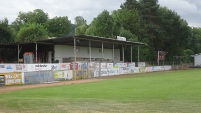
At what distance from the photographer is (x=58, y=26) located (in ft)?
397

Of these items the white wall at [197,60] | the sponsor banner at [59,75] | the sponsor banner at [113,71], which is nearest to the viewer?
the sponsor banner at [59,75]

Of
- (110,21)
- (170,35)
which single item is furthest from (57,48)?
(170,35)

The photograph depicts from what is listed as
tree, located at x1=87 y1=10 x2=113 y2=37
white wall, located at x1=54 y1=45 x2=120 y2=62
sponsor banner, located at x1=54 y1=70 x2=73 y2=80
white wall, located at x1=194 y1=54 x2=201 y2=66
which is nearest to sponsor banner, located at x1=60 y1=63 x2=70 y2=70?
sponsor banner, located at x1=54 y1=70 x2=73 y2=80

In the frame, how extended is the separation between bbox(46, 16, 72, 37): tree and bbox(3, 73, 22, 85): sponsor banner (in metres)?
80.5

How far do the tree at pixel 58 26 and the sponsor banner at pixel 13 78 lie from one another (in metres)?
80.5

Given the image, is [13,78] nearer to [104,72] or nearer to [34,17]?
[104,72]

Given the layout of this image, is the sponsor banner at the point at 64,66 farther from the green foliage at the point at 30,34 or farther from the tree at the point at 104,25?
the green foliage at the point at 30,34

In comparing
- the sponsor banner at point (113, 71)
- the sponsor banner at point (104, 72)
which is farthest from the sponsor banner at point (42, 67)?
the sponsor banner at point (113, 71)

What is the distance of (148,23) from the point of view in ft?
286

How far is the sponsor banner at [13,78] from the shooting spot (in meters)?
35.9

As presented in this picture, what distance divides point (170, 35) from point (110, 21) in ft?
68.0

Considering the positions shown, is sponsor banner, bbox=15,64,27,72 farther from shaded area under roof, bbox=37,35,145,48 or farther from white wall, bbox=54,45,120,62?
white wall, bbox=54,45,120,62

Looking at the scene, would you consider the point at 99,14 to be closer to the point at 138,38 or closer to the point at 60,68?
the point at 138,38

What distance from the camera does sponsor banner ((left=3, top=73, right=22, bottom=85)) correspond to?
35.9 metres
